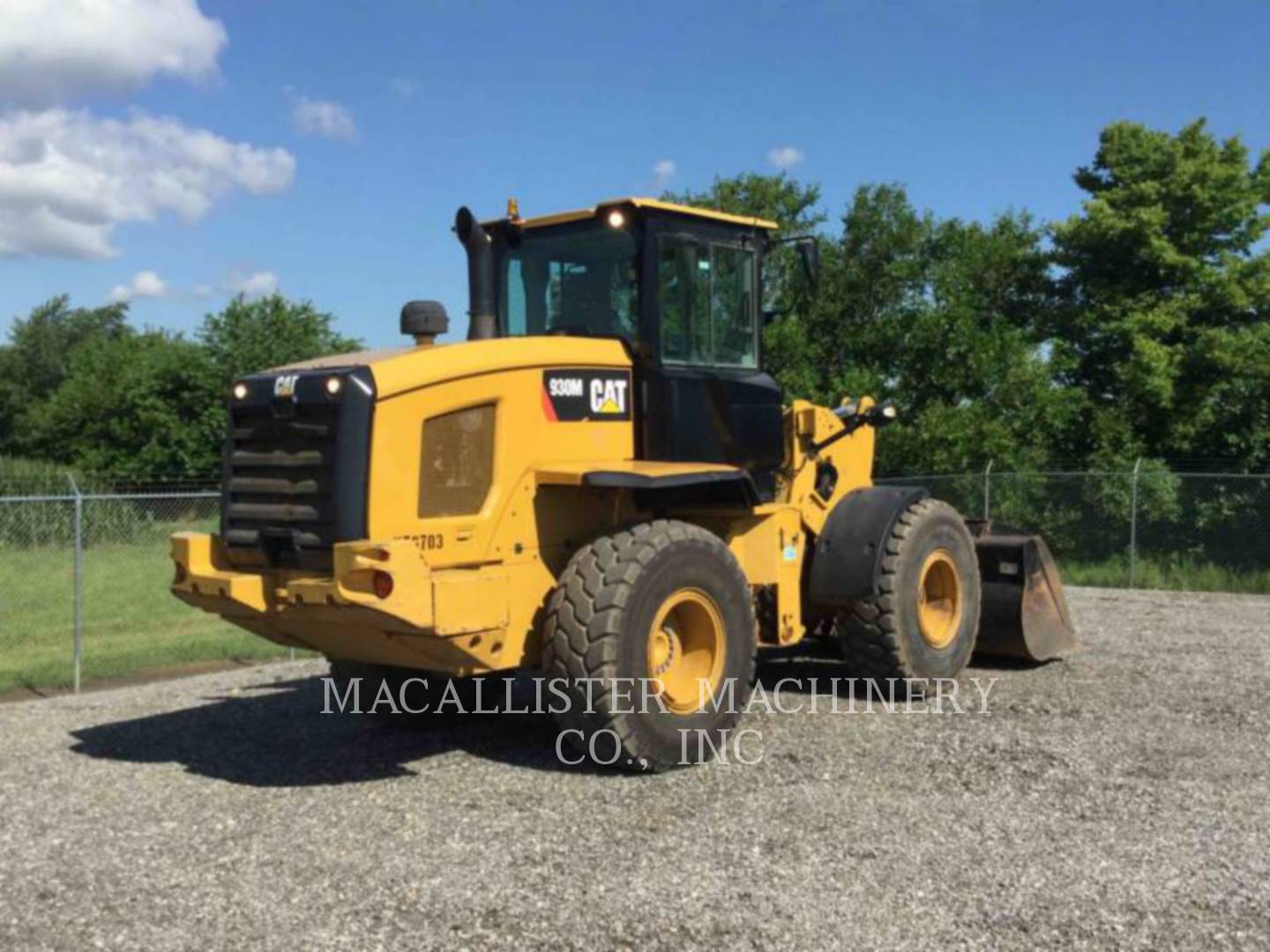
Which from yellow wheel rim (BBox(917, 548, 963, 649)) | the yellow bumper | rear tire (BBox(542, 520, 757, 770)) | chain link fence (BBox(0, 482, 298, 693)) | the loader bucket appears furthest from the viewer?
chain link fence (BBox(0, 482, 298, 693))

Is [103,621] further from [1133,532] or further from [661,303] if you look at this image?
[1133,532]

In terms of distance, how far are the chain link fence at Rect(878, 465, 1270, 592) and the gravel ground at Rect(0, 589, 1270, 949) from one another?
8.35 metres

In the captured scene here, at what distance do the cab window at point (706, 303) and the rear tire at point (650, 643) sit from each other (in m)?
1.28

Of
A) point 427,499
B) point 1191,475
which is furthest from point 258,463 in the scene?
point 1191,475

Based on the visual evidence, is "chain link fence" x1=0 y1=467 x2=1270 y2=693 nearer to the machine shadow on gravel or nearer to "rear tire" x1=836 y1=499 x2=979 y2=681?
the machine shadow on gravel

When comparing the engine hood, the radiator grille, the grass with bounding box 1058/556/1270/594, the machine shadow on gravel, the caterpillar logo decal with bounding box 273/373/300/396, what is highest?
the engine hood

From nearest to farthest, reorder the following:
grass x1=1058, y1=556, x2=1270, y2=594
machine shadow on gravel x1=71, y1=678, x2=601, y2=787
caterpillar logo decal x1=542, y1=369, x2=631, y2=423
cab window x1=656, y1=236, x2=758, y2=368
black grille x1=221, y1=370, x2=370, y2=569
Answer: black grille x1=221, y1=370, x2=370, y2=569 → caterpillar logo decal x1=542, y1=369, x2=631, y2=423 → machine shadow on gravel x1=71, y1=678, x2=601, y2=787 → cab window x1=656, y1=236, x2=758, y2=368 → grass x1=1058, y1=556, x2=1270, y2=594

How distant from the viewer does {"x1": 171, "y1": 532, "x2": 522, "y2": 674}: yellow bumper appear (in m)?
5.89

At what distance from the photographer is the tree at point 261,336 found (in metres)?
32.6

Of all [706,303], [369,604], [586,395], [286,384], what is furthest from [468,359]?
[706,303]

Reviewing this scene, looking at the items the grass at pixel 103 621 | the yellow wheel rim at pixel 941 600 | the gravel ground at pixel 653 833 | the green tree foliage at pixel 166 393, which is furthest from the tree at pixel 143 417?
the yellow wheel rim at pixel 941 600

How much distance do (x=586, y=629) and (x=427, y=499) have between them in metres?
1.02

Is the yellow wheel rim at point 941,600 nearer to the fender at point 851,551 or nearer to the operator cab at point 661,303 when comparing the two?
the fender at point 851,551

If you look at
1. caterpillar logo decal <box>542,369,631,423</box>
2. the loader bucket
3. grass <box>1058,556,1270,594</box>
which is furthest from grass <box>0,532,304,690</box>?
grass <box>1058,556,1270,594</box>
